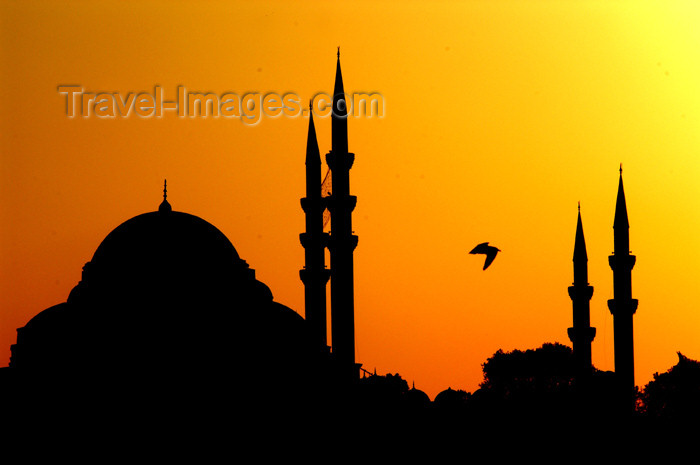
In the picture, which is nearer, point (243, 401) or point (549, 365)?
point (243, 401)

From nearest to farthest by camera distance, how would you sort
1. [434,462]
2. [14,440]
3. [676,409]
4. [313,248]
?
[14,440] → [434,462] → [313,248] → [676,409]

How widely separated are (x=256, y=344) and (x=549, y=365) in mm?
26855

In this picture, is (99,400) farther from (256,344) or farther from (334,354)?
(334,354)

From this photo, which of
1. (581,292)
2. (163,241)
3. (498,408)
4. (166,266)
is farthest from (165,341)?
(581,292)

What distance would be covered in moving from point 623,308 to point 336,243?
9.15 meters

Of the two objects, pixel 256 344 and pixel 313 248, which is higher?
pixel 313 248

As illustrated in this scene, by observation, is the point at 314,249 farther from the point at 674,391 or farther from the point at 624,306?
the point at 674,391

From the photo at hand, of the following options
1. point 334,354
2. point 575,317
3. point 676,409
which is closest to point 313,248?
point 334,354

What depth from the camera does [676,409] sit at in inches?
1704

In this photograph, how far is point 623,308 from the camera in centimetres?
3466

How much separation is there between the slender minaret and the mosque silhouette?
26.1ft

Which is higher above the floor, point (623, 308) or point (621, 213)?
point (621, 213)

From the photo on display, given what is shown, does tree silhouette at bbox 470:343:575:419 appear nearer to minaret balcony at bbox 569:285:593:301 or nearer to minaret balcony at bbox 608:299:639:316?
minaret balcony at bbox 569:285:593:301

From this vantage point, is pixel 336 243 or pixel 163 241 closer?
pixel 163 241
